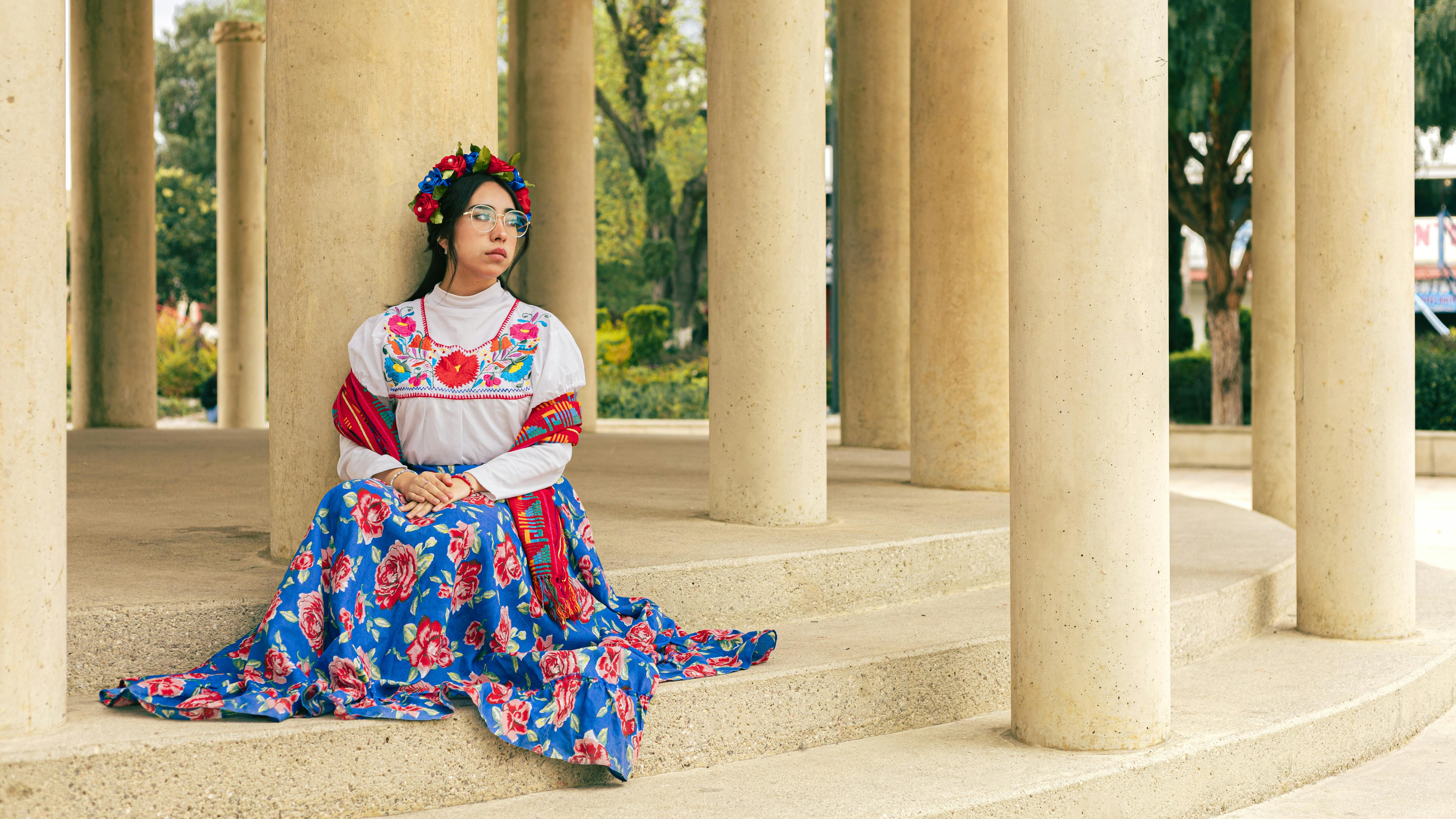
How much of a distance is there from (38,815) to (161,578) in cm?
148

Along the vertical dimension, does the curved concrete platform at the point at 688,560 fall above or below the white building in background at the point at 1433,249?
below

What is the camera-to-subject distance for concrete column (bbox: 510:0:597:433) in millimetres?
13984

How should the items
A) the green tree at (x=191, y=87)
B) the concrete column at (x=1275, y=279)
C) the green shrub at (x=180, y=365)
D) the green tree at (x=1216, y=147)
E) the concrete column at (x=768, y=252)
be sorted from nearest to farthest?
the concrete column at (x=768, y=252), the concrete column at (x=1275, y=279), the green tree at (x=1216, y=147), the green shrub at (x=180, y=365), the green tree at (x=191, y=87)

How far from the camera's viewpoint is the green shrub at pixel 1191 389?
84.4 ft

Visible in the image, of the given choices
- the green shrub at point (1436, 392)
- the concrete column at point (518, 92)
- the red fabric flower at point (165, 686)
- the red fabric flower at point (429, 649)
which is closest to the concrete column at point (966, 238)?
the red fabric flower at point (429, 649)

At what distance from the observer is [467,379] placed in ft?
15.6

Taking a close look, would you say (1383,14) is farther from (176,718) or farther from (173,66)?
(173,66)

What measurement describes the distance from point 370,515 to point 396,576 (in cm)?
22

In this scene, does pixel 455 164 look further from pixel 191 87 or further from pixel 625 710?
pixel 191 87

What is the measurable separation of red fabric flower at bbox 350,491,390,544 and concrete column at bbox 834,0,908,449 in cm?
829

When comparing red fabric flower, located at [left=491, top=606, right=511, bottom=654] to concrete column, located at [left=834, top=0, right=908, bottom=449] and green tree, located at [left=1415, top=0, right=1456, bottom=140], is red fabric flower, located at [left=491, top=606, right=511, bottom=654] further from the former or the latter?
green tree, located at [left=1415, top=0, right=1456, bottom=140]

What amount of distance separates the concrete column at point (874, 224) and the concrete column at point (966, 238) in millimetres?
3364

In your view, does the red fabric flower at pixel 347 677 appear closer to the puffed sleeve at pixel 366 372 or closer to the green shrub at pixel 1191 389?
the puffed sleeve at pixel 366 372

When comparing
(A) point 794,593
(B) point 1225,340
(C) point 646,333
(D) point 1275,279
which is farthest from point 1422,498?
(C) point 646,333
